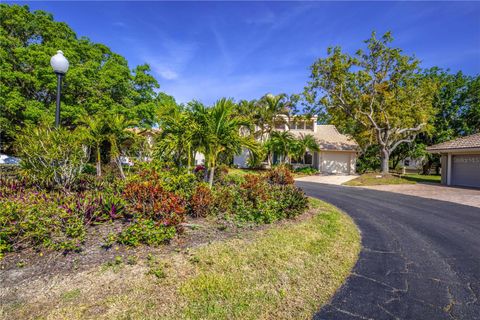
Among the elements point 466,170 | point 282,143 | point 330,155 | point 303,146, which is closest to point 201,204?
point 282,143

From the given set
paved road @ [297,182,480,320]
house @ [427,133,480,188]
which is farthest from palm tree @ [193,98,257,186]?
house @ [427,133,480,188]

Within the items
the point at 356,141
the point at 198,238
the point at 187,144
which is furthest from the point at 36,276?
the point at 356,141

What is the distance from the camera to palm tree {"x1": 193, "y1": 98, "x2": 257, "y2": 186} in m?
7.06

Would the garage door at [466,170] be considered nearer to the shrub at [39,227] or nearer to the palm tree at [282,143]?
the palm tree at [282,143]

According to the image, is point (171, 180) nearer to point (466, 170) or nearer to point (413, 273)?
point (413, 273)

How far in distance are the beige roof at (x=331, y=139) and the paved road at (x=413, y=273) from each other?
19.2m

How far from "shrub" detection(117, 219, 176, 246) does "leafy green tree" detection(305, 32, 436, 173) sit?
1916 centimetres

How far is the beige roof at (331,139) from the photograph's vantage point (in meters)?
25.9

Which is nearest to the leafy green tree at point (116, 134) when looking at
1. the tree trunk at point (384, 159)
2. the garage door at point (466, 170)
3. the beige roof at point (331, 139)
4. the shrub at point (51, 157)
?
the shrub at point (51, 157)

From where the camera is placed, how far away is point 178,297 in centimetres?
280

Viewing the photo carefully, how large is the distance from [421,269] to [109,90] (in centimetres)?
A: 1894

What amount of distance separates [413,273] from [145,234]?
163 inches

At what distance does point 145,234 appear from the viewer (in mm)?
3828

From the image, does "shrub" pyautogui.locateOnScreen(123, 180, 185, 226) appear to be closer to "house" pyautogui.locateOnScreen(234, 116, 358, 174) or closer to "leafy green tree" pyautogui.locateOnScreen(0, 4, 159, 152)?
"leafy green tree" pyautogui.locateOnScreen(0, 4, 159, 152)
